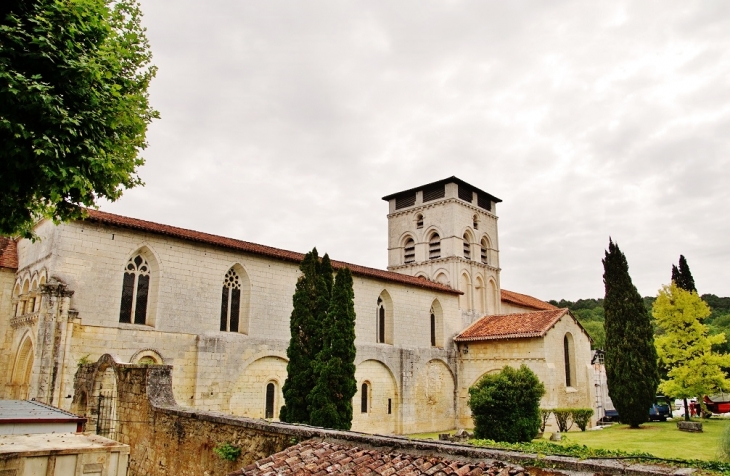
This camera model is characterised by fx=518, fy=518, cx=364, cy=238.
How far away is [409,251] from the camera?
37.4m

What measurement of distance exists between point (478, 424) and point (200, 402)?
1078cm

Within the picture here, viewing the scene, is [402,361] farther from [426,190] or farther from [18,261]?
[18,261]

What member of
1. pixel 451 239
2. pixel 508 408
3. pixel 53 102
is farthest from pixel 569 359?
pixel 53 102

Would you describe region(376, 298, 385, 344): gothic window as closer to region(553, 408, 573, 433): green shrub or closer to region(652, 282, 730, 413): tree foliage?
region(553, 408, 573, 433): green shrub

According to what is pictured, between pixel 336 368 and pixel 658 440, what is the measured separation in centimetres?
1340

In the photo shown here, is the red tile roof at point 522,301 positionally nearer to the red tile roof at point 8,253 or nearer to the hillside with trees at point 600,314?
the hillside with trees at point 600,314

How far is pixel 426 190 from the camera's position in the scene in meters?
36.9

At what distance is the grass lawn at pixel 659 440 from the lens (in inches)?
684

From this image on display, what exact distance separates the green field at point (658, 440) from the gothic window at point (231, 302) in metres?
9.05

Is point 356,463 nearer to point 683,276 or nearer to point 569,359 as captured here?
point 569,359

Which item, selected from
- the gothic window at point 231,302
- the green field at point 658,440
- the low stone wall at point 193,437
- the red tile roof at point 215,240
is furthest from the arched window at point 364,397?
the low stone wall at point 193,437

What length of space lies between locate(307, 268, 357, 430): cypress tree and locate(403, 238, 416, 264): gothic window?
54.6ft

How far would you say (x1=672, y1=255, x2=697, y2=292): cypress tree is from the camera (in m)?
36.6

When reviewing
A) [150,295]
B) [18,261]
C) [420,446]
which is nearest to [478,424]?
[150,295]
